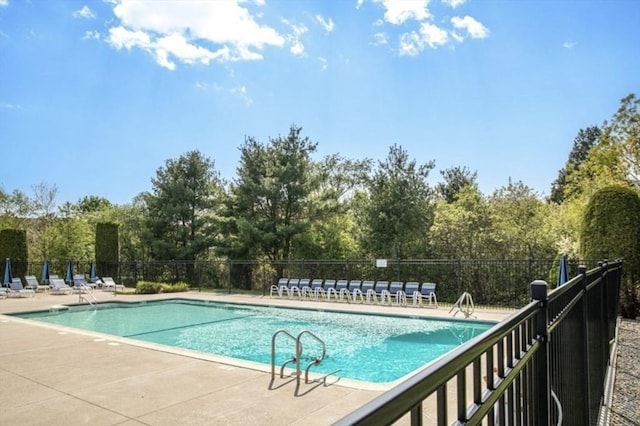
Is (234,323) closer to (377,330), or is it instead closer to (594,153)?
(377,330)

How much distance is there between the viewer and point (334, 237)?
936 inches

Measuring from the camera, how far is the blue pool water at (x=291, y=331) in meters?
9.12

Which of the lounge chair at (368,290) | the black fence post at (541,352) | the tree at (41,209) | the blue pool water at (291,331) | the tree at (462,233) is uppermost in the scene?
the tree at (41,209)

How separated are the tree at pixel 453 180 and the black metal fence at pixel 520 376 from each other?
30502 millimetres

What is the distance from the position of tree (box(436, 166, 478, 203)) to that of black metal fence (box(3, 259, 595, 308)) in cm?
1644

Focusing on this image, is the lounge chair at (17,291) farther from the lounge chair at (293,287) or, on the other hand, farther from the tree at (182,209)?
the lounge chair at (293,287)

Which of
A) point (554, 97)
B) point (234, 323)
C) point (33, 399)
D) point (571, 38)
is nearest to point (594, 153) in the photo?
point (554, 97)

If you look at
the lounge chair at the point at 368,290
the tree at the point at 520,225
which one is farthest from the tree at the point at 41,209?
the tree at the point at 520,225

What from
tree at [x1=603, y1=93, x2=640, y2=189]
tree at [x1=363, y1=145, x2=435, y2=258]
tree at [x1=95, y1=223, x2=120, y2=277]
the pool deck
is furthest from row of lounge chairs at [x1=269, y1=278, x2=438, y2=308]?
tree at [x1=603, y1=93, x2=640, y2=189]

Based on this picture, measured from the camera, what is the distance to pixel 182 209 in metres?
25.4

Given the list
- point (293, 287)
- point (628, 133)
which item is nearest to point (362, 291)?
point (293, 287)

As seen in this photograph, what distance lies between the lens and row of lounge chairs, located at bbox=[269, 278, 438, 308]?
14.9 m

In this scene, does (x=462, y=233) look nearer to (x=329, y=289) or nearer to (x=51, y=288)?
(x=329, y=289)

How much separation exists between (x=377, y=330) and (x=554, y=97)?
1149 centimetres
